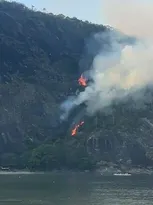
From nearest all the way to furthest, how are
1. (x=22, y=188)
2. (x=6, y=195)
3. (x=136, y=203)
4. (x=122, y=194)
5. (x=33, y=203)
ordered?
1. (x=33, y=203)
2. (x=136, y=203)
3. (x=6, y=195)
4. (x=122, y=194)
5. (x=22, y=188)

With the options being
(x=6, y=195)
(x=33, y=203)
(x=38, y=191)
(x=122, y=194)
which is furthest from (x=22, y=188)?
(x=33, y=203)

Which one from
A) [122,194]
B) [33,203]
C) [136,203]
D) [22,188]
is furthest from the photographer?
[22,188]

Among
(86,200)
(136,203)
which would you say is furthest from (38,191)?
(136,203)

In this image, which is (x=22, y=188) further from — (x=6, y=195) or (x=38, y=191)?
(x=6, y=195)

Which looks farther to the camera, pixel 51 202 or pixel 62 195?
pixel 62 195

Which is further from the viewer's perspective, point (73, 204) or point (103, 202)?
point (103, 202)

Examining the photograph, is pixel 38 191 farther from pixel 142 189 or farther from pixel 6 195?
pixel 142 189

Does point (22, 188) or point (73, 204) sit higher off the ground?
point (22, 188)

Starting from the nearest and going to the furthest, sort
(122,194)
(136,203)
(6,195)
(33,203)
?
(33,203) < (136,203) < (6,195) < (122,194)

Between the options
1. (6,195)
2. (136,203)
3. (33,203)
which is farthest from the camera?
(6,195)
